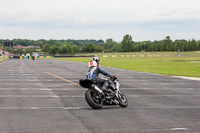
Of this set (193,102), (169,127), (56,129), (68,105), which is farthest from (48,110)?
(193,102)

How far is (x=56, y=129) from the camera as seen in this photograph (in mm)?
8742

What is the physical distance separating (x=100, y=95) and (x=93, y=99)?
277 mm

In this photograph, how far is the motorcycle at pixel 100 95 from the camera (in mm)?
12000

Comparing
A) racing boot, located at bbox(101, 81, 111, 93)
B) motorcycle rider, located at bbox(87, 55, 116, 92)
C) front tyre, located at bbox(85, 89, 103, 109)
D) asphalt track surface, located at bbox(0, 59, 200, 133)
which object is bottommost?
asphalt track surface, located at bbox(0, 59, 200, 133)

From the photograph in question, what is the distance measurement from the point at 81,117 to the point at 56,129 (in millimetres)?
1862

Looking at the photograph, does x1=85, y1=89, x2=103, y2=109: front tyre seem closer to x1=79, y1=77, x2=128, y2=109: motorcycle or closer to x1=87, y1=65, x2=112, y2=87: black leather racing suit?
x1=79, y1=77, x2=128, y2=109: motorcycle

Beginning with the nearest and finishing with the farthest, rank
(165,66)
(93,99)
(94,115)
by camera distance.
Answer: (94,115)
(93,99)
(165,66)

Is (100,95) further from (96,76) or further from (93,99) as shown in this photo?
(96,76)

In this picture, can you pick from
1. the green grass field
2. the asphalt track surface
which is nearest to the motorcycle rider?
the asphalt track surface

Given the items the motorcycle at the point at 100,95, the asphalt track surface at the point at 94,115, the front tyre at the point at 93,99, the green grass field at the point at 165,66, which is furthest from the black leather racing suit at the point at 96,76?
the green grass field at the point at 165,66

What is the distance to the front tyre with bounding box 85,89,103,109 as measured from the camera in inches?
470

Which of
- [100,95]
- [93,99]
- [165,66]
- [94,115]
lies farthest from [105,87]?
[165,66]

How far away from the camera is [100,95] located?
1224cm

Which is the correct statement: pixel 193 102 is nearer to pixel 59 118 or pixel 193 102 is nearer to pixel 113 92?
pixel 113 92
